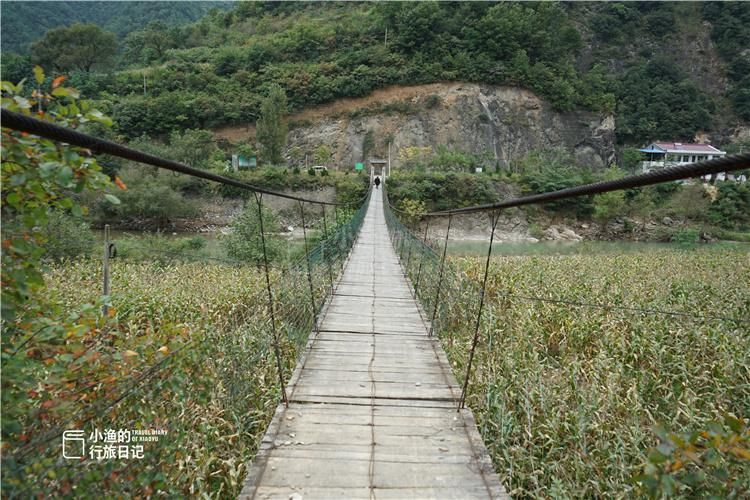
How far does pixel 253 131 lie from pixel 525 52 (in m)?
23.2

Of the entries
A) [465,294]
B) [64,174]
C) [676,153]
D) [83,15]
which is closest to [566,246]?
[465,294]

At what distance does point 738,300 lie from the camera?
4922mm

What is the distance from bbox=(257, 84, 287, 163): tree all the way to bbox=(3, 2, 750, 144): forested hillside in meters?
5.44

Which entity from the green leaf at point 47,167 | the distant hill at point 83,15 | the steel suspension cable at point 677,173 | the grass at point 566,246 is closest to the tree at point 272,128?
the grass at point 566,246

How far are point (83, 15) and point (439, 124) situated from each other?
55.1m

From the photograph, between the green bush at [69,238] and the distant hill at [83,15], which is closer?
the green bush at [69,238]

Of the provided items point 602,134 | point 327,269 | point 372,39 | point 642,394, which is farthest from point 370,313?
point 372,39

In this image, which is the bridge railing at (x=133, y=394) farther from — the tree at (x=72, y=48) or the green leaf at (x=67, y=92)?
the tree at (x=72, y=48)

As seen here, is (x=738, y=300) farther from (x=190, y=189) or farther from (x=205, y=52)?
(x=205, y=52)

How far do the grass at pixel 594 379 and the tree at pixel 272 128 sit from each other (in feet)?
80.8

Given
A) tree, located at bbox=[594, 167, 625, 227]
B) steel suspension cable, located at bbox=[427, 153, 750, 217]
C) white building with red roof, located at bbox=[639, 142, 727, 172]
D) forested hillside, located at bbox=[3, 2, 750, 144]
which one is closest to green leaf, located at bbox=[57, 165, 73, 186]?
steel suspension cable, located at bbox=[427, 153, 750, 217]

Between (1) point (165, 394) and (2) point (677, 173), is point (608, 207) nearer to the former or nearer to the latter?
(2) point (677, 173)

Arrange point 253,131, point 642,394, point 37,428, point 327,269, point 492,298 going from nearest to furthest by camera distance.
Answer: point 37,428 → point 642,394 → point 327,269 → point 492,298 → point 253,131

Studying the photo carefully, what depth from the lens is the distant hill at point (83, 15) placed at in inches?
1911
